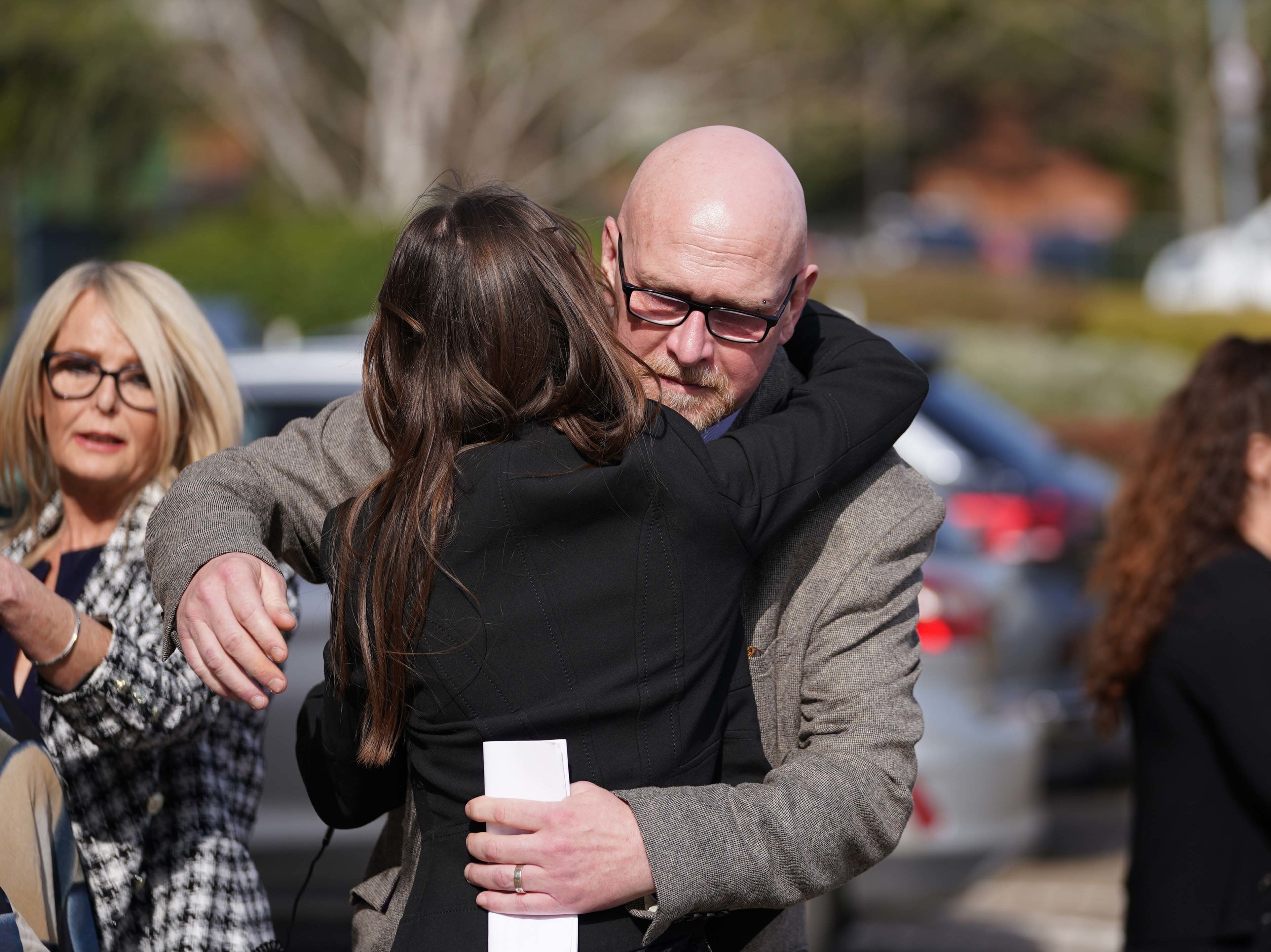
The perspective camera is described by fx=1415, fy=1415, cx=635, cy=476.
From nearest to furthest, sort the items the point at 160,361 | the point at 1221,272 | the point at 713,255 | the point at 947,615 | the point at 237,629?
the point at 237,629
the point at 713,255
the point at 160,361
the point at 947,615
the point at 1221,272

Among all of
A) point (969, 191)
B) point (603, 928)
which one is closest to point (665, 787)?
point (603, 928)

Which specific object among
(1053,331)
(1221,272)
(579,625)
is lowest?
(579,625)

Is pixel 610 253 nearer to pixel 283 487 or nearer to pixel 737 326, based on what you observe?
pixel 737 326

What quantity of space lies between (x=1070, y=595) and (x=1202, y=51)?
32487 mm

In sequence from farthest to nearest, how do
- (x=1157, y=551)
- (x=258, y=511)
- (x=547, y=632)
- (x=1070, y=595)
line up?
(x=1070, y=595), (x=1157, y=551), (x=258, y=511), (x=547, y=632)

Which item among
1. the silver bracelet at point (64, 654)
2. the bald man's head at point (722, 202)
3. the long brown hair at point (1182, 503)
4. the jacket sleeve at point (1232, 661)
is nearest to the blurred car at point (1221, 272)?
the long brown hair at point (1182, 503)

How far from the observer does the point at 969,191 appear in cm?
4309

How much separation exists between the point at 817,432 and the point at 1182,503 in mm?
1566

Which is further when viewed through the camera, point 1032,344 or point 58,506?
point 1032,344

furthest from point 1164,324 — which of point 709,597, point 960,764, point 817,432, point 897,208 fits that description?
point 709,597

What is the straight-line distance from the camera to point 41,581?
7.69 ft

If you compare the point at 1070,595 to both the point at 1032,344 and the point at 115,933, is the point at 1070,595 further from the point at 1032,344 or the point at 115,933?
the point at 1032,344

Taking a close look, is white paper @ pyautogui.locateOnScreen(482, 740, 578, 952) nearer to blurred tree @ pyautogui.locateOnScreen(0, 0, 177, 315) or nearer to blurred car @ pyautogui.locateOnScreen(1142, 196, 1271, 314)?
blurred tree @ pyautogui.locateOnScreen(0, 0, 177, 315)

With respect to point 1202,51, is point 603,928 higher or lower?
lower
